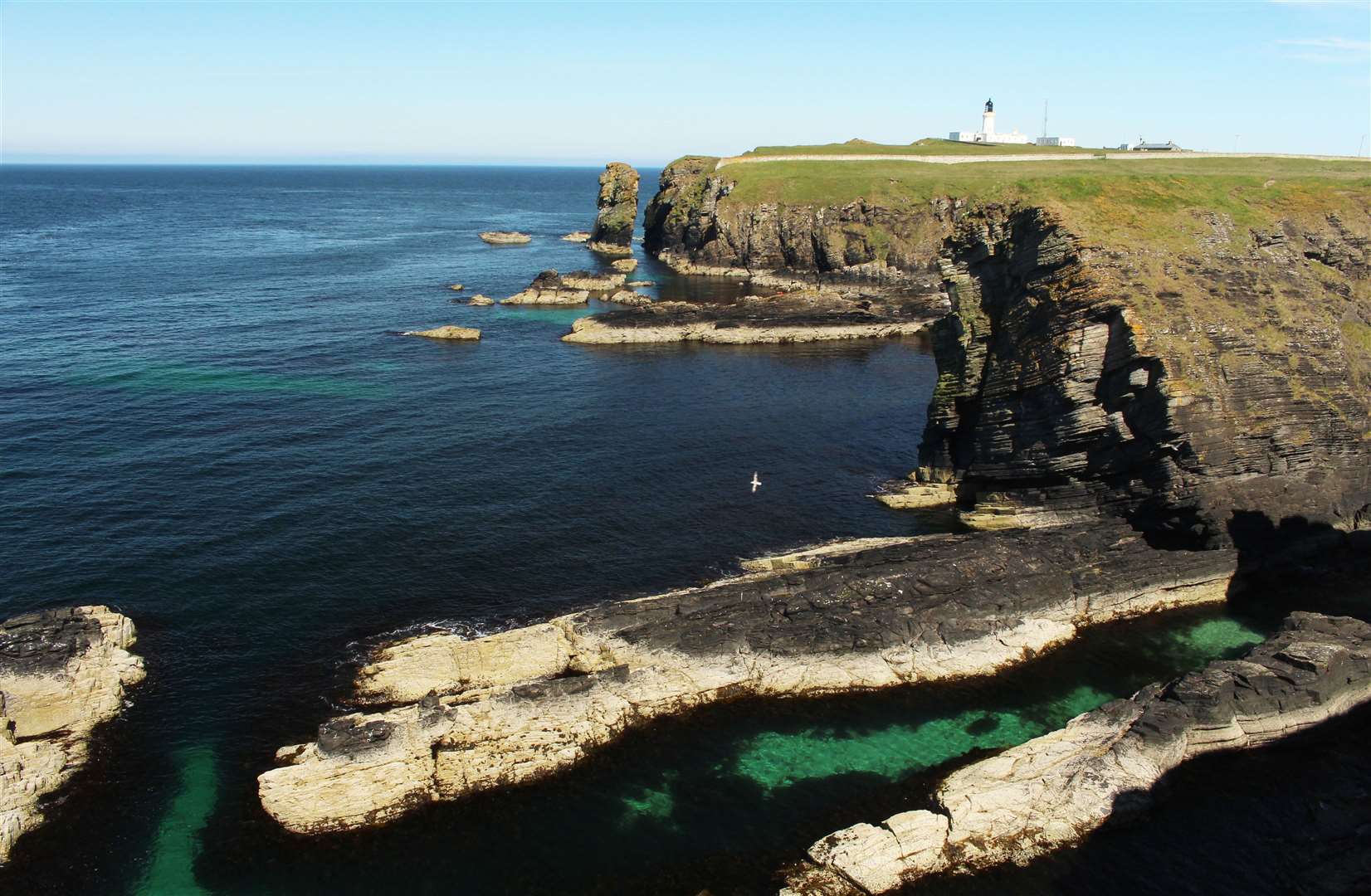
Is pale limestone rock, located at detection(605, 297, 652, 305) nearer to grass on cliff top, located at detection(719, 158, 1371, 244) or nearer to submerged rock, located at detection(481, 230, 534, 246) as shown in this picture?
grass on cliff top, located at detection(719, 158, 1371, 244)

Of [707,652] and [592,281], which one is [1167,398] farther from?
[592,281]

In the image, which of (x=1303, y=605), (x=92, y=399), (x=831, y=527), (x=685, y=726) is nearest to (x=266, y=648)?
(x=685, y=726)

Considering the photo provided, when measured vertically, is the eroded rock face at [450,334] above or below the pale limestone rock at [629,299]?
below

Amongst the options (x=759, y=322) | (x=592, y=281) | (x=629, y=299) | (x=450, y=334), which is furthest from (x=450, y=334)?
(x=759, y=322)

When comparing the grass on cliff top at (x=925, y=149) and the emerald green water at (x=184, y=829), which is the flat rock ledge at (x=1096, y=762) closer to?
the emerald green water at (x=184, y=829)

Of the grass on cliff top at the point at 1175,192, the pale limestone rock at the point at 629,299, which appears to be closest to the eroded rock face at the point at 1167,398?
the grass on cliff top at the point at 1175,192

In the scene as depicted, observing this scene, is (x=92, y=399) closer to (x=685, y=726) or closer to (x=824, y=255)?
(x=685, y=726)

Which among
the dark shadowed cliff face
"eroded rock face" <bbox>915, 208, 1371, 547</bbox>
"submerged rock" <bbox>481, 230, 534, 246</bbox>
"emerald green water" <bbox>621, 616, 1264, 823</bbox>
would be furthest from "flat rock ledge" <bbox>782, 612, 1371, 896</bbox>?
"submerged rock" <bbox>481, 230, 534, 246</bbox>
